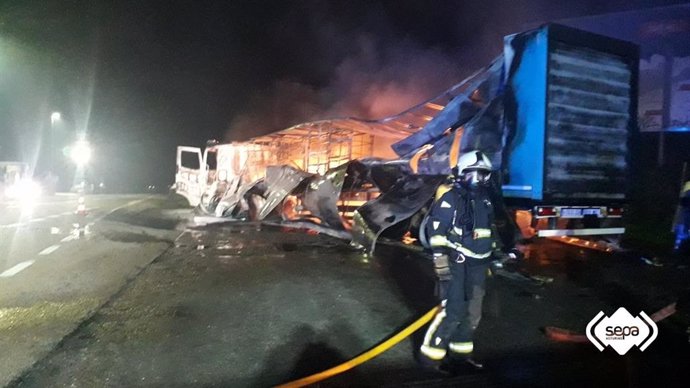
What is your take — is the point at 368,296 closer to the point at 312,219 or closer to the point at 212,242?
the point at 212,242

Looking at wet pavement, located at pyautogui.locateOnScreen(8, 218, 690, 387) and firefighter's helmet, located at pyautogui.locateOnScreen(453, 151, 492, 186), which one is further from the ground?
firefighter's helmet, located at pyautogui.locateOnScreen(453, 151, 492, 186)

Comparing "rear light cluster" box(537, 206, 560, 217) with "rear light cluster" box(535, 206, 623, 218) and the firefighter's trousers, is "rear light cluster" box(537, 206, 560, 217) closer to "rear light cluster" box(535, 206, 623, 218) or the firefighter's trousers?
"rear light cluster" box(535, 206, 623, 218)

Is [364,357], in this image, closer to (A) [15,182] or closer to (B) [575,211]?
(B) [575,211]

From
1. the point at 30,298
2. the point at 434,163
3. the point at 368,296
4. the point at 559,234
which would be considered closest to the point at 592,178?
the point at 559,234

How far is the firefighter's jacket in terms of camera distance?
136 inches

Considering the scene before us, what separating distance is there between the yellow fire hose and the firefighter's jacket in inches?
36.2

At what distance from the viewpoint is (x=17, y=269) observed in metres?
6.69

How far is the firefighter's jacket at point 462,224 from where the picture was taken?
346 centimetres

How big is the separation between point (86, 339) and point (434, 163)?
19.1 ft

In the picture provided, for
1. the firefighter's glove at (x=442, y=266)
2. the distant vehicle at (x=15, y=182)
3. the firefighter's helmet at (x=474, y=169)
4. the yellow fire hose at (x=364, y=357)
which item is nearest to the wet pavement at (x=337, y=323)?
the yellow fire hose at (x=364, y=357)

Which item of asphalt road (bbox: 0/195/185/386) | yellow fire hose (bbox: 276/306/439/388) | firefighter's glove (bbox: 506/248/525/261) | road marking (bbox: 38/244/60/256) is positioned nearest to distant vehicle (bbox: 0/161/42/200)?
asphalt road (bbox: 0/195/185/386)

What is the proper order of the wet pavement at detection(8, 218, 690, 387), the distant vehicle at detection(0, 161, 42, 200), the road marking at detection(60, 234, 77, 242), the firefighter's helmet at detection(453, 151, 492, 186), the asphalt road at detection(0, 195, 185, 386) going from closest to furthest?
1. the wet pavement at detection(8, 218, 690, 387)
2. the firefighter's helmet at detection(453, 151, 492, 186)
3. the asphalt road at detection(0, 195, 185, 386)
4. the road marking at detection(60, 234, 77, 242)
5. the distant vehicle at detection(0, 161, 42, 200)

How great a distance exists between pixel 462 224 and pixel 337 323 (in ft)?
5.48

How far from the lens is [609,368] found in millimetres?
3508
